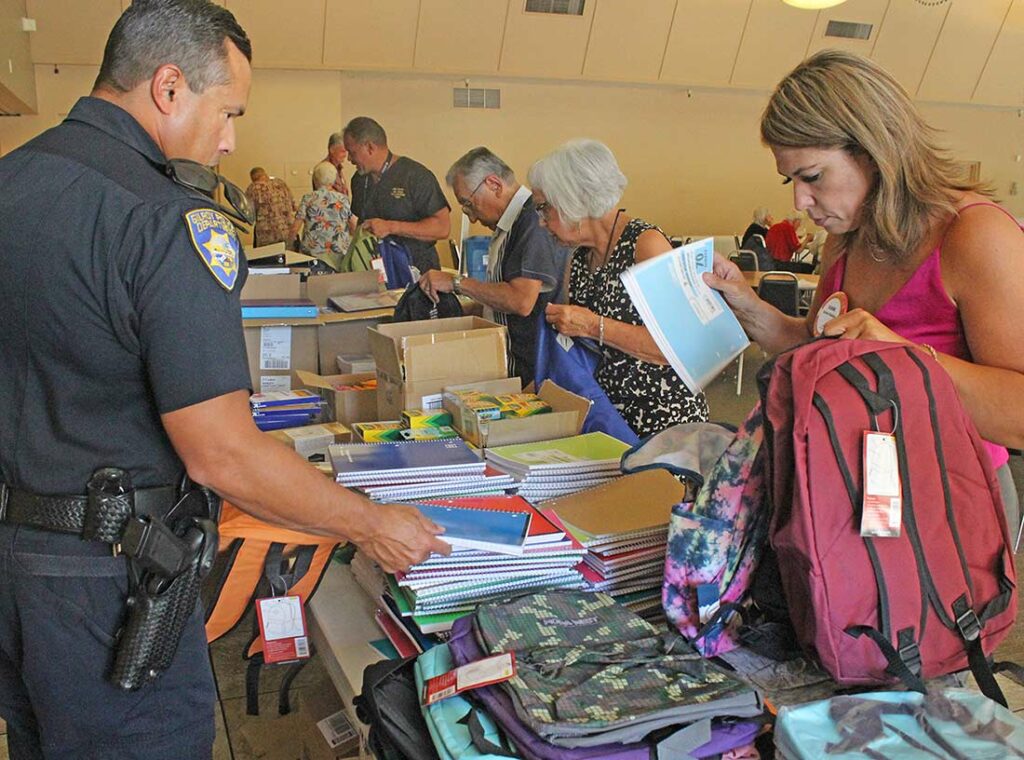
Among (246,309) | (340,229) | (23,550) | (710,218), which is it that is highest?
(23,550)

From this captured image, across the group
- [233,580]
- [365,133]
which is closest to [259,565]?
[233,580]

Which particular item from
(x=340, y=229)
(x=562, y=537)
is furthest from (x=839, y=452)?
(x=340, y=229)

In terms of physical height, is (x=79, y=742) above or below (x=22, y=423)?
below

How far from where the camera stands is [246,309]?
3027mm

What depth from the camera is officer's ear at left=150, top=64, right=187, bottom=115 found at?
1179 millimetres

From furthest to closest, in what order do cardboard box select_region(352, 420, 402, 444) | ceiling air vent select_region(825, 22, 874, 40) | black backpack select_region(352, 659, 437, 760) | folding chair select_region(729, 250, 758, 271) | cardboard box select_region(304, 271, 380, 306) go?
ceiling air vent select_region(825, 22, 874, 40) < folding chair select_region(729, 250, 758, 271) < cardboard box select_region(304, 271, 380, 306) < cardboard box select_region(352, 420, 402, 444) < black backpack select_region(352, 659, 437, 760)

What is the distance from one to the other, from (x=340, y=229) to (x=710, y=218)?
8888 millimetres

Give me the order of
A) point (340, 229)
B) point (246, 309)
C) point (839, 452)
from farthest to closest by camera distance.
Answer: point (340, 229) → point (246, 309) → point (839, 452)

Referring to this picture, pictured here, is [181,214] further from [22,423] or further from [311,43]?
[311,43]

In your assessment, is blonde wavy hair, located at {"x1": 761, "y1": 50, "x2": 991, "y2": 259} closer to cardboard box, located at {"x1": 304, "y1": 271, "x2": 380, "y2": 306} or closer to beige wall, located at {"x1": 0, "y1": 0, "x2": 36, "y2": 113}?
cardboard box, located at {"x1": 304, "y1": 271, "x2": 380, "y2": 306}

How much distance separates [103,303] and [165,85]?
0.33m

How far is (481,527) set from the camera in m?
1.36

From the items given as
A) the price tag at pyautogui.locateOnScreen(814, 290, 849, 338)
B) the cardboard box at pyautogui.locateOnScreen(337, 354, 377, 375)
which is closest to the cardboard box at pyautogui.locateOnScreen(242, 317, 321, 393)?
the cardboard box at pyautogui.locateOnScreen(337, 354, 377, 375)

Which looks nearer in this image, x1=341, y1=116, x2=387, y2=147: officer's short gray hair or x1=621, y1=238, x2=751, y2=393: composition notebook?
x1=621, y1=238, x2=751, y2=393: composition notebook
